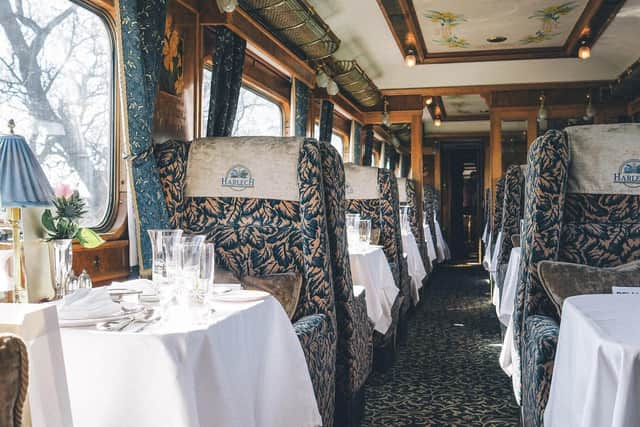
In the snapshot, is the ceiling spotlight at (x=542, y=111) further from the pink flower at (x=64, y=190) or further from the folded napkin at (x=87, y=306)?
the folded napkin at (x=87, y=306)

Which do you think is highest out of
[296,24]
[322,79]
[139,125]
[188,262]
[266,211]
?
[296,24]

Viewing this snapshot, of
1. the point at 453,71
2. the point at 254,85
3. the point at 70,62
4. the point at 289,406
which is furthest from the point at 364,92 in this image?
the point at 289,406

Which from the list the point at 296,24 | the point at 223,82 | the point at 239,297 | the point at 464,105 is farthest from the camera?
the point at 464,105

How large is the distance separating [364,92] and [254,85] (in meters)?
3.31

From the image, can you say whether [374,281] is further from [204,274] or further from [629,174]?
[204,274]

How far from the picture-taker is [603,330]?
1276 millimetres

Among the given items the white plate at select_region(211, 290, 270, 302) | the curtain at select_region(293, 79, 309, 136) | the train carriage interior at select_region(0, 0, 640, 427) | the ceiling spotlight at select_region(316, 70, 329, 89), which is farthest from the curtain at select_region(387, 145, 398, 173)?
the white plate at select_region(211, 290, 270, 302)

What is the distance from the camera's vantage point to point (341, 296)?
2.63m

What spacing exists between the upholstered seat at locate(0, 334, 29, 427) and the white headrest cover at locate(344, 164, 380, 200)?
4.27 metres

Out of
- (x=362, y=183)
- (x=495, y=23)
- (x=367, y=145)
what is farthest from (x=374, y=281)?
(x=367, y=145)

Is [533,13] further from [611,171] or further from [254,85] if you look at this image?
[611,171]

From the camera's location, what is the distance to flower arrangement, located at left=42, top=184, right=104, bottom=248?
7.32ft

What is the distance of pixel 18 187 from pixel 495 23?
21.5 feet

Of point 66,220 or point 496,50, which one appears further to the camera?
point 496,50
